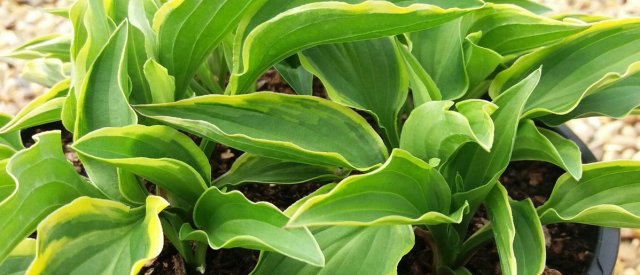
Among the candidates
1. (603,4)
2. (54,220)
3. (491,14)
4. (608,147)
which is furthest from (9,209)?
(603,4)

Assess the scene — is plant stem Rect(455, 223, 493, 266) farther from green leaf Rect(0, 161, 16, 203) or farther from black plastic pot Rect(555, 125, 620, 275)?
green leaf Rect(0, 161, 16, 203)

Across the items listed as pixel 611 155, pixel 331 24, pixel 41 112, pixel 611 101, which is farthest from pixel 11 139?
pixel 611 155

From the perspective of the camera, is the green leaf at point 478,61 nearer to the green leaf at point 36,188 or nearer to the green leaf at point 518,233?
the green leaf at point 518,233

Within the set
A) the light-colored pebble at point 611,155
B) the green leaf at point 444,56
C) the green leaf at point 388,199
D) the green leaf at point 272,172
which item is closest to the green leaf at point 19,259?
the green leaf at point 272,172

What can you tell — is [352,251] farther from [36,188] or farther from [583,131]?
[583,131]

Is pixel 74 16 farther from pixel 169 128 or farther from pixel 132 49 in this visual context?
pixel 169 128

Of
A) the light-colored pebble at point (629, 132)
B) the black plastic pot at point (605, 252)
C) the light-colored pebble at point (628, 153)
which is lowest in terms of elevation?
the light-colored pebble at point (628, 153)
